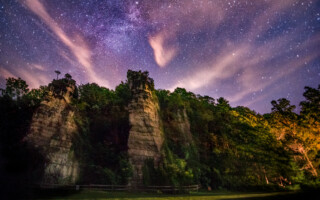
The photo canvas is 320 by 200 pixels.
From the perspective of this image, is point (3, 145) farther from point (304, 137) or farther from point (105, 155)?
point (304, 137)

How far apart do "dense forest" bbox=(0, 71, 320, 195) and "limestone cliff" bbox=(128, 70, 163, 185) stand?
837mm

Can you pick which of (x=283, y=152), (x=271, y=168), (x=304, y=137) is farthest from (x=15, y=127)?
(x=304, y=137)

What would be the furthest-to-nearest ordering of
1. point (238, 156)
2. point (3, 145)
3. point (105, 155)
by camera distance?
point (238, 156), point (105, 155), point (3, 145)

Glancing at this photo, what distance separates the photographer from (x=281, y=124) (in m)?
30.9

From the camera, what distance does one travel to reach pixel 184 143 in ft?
93.0

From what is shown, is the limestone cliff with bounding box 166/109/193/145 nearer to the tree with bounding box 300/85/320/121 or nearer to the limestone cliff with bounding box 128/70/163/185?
the limestone cliff with bounding box 128/70/163/185

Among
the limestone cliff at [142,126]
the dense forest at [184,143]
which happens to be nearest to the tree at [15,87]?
the dense forest at [184,143]

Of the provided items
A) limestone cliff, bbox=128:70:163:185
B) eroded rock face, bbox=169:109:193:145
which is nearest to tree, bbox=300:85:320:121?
eroded rock face, bbox=169:109:193:145

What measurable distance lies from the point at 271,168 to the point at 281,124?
8.84 m

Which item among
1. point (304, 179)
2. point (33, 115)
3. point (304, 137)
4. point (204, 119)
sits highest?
point (204, 119)

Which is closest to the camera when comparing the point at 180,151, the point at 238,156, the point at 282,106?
the point at 180,151

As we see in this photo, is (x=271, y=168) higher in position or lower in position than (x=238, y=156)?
lower

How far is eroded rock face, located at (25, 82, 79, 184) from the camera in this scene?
60.6ft

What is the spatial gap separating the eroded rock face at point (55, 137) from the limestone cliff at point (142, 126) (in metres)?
7.46
